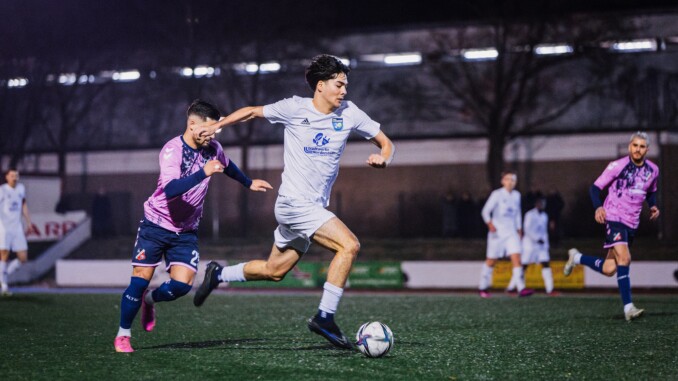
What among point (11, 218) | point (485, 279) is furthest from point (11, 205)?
point (485, 279)

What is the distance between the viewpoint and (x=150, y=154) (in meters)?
35.3

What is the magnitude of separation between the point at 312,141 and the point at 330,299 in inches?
57.0

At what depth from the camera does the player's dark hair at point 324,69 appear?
26.0 ft

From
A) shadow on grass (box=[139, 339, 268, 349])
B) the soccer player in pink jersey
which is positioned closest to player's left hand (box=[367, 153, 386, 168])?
shadow on grass (box=[139, 339, 268, 349])

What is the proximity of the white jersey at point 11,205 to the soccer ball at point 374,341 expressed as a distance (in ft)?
38.1

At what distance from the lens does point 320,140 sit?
791 cm

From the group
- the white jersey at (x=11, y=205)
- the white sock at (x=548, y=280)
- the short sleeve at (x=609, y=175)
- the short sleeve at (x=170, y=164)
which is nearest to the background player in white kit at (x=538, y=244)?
the white sock at (x=548, y=280)

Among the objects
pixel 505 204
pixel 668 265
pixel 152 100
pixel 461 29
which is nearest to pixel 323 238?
pixel 505 204

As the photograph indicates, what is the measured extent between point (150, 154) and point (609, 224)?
26367 millimetres

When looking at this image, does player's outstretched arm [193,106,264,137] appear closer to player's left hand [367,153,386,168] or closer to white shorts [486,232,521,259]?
player's left hand [367,153,386,168]

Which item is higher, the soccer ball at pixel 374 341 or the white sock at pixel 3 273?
the soccer ball at pixel 374 341

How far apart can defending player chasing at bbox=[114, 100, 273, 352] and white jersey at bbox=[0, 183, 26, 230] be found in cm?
977

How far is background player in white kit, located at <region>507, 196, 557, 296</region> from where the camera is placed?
18.7 meters

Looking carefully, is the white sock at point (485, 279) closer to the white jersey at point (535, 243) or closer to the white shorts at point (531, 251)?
the white jersey at point (535, 243)
